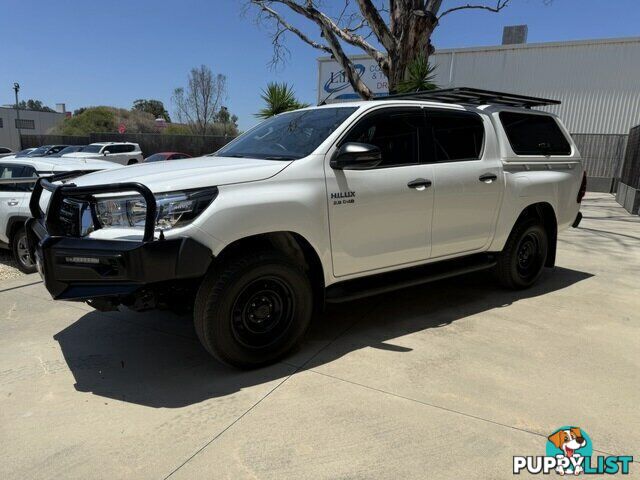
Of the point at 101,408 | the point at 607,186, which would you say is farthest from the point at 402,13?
the point at 607,186

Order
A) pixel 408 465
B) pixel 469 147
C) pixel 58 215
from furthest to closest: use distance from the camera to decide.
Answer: pixel 469 147, pixel 58 215, pixel 408 465

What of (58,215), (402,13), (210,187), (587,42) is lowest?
(58,215)

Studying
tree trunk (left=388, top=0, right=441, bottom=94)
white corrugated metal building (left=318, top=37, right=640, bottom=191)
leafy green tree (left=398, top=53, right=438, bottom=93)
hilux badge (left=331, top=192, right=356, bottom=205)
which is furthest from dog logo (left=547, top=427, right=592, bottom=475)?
white corrugated metal building (left=318, top=37, right=640, bottom=191)

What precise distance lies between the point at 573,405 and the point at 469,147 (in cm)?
251

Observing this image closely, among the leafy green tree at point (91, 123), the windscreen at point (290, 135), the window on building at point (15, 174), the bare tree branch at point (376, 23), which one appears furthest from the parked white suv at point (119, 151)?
the leafy green tree at point (91, 123)

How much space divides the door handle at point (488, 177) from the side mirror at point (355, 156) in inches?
55.9

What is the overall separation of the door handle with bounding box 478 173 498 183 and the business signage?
70.4 feet

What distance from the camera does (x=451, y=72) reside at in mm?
23812

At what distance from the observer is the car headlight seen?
2990 mm

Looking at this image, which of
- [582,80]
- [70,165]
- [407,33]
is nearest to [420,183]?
[70,165]

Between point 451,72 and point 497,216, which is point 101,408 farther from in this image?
point 451,72

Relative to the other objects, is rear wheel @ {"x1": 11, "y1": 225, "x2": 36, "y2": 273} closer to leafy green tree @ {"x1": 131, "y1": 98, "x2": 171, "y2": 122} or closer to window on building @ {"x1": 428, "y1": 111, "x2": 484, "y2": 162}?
window on building @ {"x1": 428, "y1": 111, "x2": 484, "y2": 162}

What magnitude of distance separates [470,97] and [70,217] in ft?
13.8

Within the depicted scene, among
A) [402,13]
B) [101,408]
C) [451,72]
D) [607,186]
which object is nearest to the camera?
[101,408]
